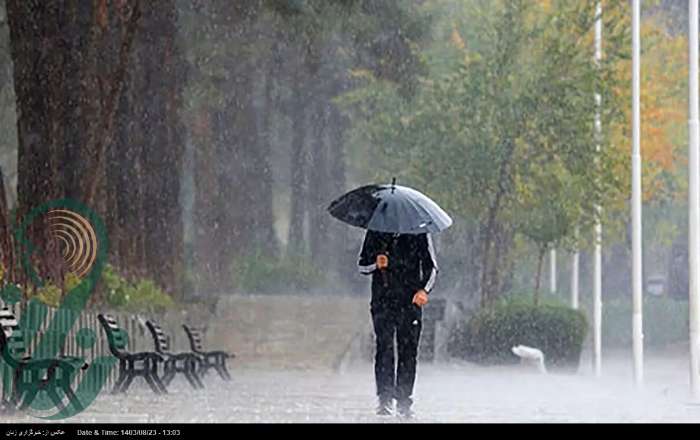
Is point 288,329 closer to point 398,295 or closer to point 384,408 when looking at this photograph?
point 384,408

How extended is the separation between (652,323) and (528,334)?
18.2 m

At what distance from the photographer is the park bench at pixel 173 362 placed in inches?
1062

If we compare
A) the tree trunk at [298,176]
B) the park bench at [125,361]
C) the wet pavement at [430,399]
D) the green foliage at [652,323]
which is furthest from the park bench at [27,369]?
the tree trunk at [298,176]

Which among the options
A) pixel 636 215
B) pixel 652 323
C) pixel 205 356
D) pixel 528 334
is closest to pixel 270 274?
pixel 652 323

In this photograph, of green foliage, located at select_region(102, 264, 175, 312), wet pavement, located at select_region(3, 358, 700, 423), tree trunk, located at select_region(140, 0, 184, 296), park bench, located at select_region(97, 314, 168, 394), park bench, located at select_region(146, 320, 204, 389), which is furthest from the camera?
tree trunk, located at select_region(140, 0, 184, 296)

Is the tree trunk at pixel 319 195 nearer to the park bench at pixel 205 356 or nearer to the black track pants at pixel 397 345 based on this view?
the park bench at pixel 205 356

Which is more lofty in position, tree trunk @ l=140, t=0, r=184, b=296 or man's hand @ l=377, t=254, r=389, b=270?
tree trunk @ l=140, t=0, r=184, b=296

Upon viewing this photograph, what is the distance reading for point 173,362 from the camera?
27.3m

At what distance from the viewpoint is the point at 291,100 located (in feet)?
208

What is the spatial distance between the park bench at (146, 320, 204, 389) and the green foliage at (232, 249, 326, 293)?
3623cm

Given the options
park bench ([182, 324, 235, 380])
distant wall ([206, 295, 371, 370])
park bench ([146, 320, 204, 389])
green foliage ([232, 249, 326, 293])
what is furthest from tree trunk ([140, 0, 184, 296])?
green foliage ([232, 249, 326, 293])

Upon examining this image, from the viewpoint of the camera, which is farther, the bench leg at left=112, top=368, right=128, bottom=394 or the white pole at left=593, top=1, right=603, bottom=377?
the white pole at left=593, top=1, right=603, bottom=377

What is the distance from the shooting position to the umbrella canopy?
1923cm

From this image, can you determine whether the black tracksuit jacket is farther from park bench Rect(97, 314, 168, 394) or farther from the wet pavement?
park bench Rect(97, 314, 168, 394)
